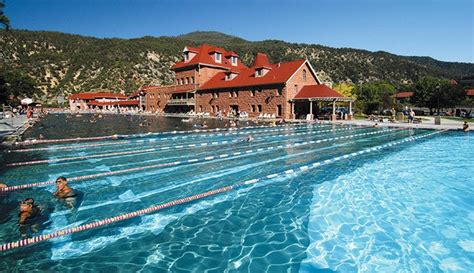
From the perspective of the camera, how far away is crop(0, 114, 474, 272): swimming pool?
19.3 ft

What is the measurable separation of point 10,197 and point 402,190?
12347mm

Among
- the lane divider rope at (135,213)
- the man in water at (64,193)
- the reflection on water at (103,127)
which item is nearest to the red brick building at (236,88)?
the reflection on water at (103,127)

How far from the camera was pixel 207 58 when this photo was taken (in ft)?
179

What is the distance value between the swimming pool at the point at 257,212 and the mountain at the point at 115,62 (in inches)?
3554

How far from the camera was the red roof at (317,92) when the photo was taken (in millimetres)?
35969

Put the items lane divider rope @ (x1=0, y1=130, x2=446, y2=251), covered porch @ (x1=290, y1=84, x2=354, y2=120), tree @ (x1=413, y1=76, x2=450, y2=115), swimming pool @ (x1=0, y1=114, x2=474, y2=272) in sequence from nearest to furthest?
1. swimming pool @ (x1=0, y1=114, x2=474, y2=272)
2. lane divider rope @ (x1=0, y1=130, x2=446, y2=251)
3. covered porch @ (x1=290, y1=84, x2=354, y2=120)
4. tree @ (x1=413, y1=76, x2=450, y2=115)

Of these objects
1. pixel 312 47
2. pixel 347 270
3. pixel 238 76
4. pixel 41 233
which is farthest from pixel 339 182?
pixel 312 47

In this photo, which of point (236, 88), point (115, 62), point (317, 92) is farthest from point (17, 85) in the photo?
point (317, 92)

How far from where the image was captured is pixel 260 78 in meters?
43.2

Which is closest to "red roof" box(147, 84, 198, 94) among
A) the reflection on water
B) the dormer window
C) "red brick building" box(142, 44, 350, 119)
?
"red brick building" box(142, 44, 350, 119)

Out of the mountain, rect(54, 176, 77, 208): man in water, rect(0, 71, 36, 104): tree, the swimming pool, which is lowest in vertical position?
the swimming pool

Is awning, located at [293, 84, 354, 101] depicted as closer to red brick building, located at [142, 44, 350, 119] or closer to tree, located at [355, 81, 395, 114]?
red brick building, located at [142, 44, 350, 119]

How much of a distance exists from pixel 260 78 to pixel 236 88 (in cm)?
474

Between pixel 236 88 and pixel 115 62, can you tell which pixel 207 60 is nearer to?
pixel 236 88
